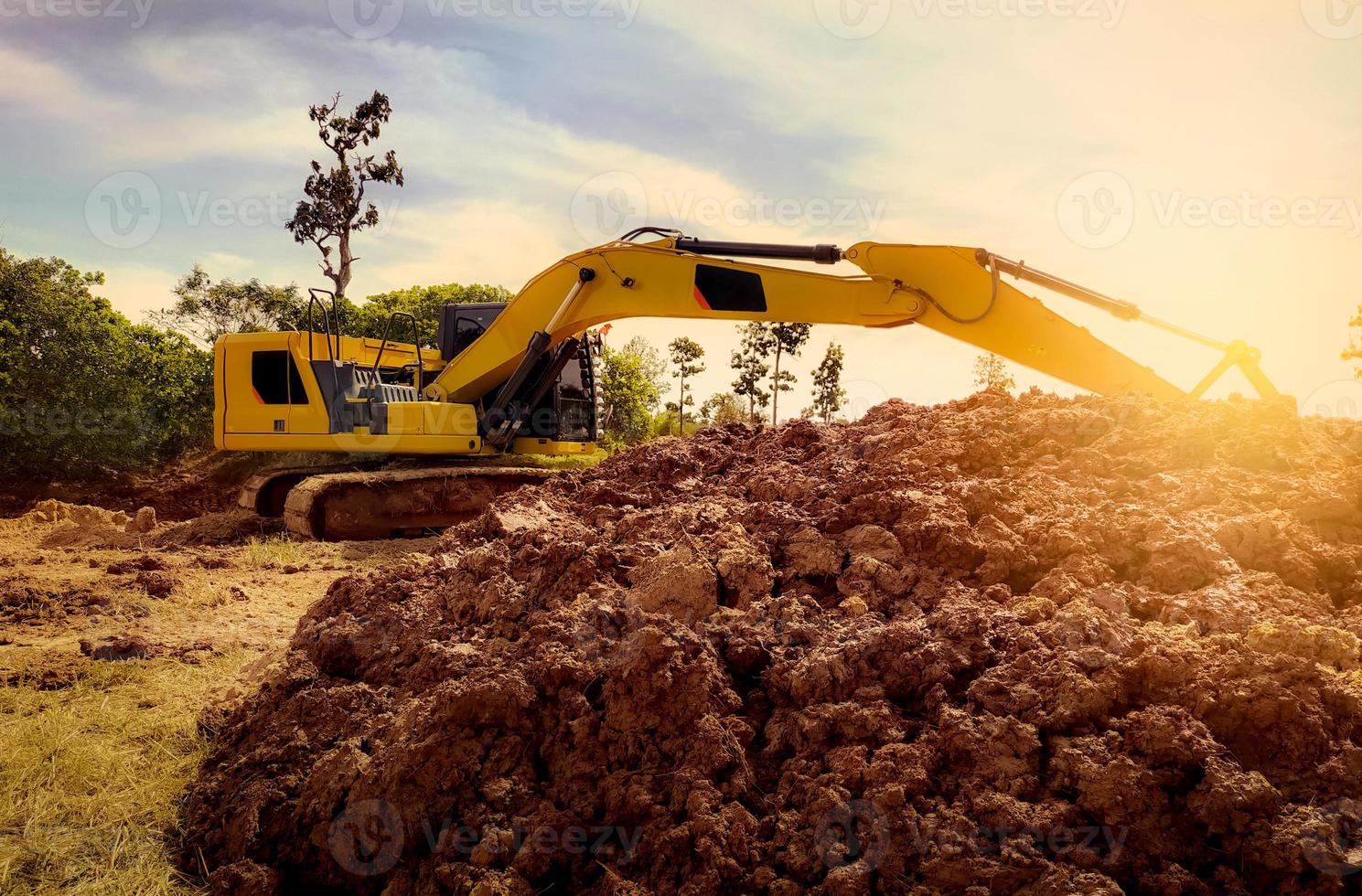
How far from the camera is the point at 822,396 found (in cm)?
2720

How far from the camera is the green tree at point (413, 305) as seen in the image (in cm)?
2438

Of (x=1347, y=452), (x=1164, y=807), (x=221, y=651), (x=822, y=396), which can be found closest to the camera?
(x=1164, y=807)

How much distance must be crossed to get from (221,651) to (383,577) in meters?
Result: 2.20

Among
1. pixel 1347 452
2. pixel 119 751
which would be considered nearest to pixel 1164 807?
pixel 1347 452

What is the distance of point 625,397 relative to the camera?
1017 inches

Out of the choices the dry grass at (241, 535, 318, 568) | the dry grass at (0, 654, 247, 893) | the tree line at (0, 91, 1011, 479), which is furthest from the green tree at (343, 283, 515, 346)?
the dry grass at (0, 654, 247, 893)

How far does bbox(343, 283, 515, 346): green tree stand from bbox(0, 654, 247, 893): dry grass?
19.0 metres

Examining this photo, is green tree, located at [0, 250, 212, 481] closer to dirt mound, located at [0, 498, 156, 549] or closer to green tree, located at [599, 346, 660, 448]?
dirt mound, located at [0, 498, 156, 549]

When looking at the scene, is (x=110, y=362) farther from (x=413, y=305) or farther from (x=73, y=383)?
(x=413, y=305)

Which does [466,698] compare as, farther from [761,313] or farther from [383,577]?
[761,313]

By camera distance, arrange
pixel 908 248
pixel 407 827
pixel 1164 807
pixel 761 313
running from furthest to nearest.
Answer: pixel 761 313 → pixel 908 248 → pixel 407 827 → pixel 1164 807

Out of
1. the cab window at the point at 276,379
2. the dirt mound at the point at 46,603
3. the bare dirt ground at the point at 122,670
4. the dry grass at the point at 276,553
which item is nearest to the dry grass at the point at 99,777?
the bare dirt ground at the point at 122,670

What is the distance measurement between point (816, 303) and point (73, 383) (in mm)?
15176

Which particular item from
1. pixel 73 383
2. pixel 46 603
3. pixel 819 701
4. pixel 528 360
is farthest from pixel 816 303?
pixel 73 383
